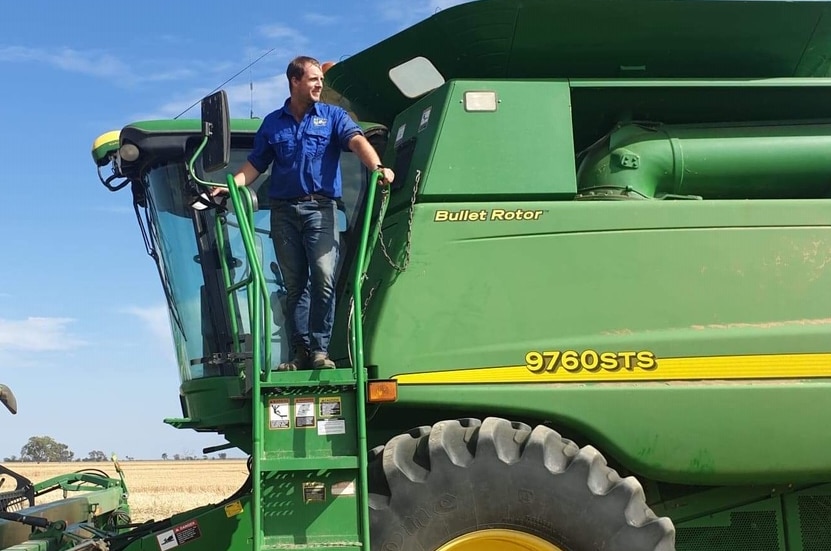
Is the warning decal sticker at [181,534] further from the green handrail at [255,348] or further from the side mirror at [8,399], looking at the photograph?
the side mirror at [8,399]

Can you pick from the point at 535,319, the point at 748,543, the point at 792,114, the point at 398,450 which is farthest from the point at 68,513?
the point at 792,114

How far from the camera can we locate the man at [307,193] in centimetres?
418

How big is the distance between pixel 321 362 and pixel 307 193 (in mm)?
876

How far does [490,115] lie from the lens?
4.42 meters

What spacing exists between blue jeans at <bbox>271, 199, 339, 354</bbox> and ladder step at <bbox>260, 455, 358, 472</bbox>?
2.04ft

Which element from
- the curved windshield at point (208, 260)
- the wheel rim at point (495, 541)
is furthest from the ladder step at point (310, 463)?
the curved windshield at point (208, 260)

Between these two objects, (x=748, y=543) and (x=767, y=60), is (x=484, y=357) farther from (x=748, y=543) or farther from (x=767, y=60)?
(x=767, y=60)

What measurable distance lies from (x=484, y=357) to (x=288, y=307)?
103cm

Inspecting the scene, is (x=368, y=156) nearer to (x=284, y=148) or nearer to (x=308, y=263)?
(x=284, y=148)

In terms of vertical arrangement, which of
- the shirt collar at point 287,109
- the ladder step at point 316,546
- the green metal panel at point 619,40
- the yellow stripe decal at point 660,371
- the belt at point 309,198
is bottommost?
the ladder step at point 316,546

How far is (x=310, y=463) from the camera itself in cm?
369

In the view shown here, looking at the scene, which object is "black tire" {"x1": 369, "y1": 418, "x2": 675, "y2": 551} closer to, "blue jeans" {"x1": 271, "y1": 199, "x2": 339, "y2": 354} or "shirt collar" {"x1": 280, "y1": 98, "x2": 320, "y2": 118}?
"blue jeans" {"x1": 271, "y1": 199, "x2": 339, "y2": 354}

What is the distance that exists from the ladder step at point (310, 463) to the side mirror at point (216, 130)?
1.43 m

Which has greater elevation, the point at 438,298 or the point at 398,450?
the point at 438,298
